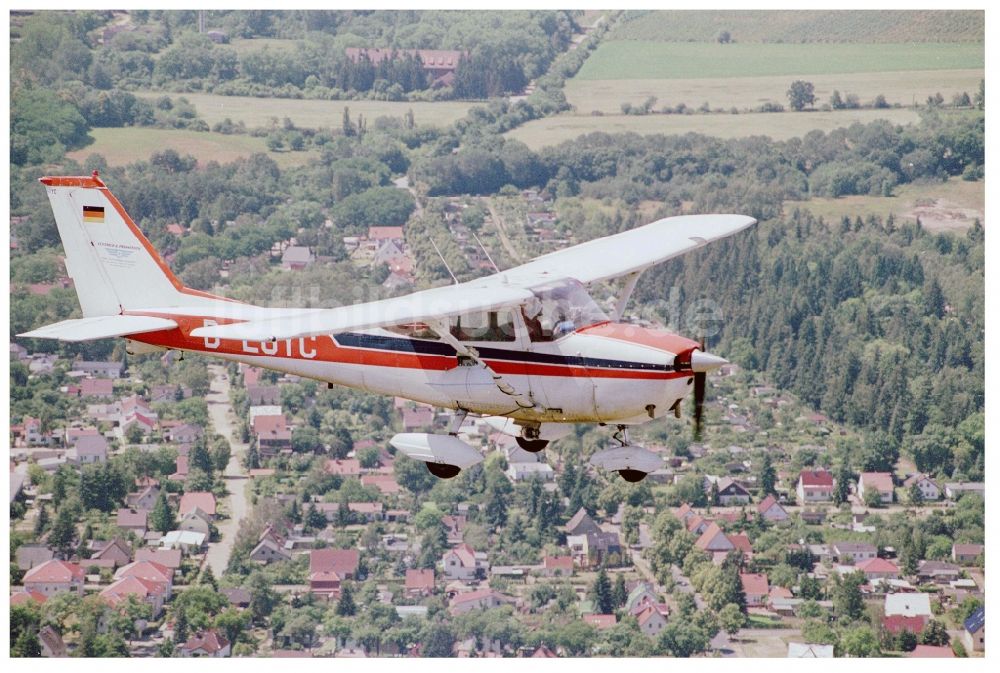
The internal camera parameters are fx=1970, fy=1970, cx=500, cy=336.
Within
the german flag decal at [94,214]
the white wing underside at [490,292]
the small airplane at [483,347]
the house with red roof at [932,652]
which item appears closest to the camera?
the white wing underside at [490,292]

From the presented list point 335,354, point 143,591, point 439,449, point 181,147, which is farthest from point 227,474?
point 439,449

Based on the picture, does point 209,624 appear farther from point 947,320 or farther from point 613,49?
point 613,49

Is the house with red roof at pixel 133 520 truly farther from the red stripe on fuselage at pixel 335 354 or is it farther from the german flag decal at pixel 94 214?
the red stripe on fuselage at pixel 335 354

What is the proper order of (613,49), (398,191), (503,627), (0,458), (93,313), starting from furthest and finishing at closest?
(613,49)
(398,191)
(0,458)
(503,627)
(93,313)

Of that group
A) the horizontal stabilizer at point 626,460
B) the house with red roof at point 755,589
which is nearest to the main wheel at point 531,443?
the horizontal stabilizer at point 626,460

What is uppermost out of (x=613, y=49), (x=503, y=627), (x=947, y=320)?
(x=613, y=49)

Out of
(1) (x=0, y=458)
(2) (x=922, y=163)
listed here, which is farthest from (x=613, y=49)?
(1) (x=0, y=458)

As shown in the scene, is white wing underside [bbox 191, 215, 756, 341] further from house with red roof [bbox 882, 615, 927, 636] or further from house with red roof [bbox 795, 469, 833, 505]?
house with red roof [bbox 795, 469, 833, 505]
